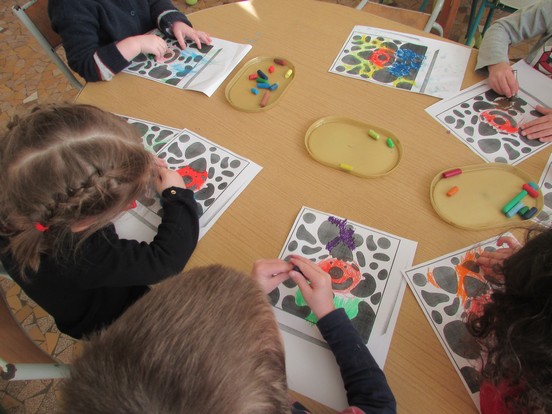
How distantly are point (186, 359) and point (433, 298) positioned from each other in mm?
438

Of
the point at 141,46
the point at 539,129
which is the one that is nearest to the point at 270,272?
the point at 539,129

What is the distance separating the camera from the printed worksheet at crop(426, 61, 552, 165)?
31.6 inches

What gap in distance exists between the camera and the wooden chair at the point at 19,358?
59 cm

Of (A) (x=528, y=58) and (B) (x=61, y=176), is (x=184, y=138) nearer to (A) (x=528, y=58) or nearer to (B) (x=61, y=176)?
(B) (x=61, y=176)

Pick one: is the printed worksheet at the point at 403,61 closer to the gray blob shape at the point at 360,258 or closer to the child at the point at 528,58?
the child at the point at 528,58

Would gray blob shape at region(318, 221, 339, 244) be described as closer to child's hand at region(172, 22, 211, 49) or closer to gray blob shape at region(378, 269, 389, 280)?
gray blob shape at region(378, 269, 389, 280)

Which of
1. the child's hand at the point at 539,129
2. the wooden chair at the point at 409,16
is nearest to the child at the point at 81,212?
the child's hand at the point at 539,129

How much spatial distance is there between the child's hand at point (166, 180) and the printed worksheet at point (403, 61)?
50 cm

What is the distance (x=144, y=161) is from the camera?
0.69 meters

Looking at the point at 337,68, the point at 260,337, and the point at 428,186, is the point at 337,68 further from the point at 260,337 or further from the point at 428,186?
the point at 260,337

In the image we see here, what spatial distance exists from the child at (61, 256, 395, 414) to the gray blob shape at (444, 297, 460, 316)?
0.32 m

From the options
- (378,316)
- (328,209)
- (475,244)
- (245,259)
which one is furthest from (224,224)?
(475,244)

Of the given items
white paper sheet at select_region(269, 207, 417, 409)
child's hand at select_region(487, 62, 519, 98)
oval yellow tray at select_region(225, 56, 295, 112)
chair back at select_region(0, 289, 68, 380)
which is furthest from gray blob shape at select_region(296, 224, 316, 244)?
child's hand at select_region(487, 62, 519, 98)

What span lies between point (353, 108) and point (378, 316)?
499 mm
